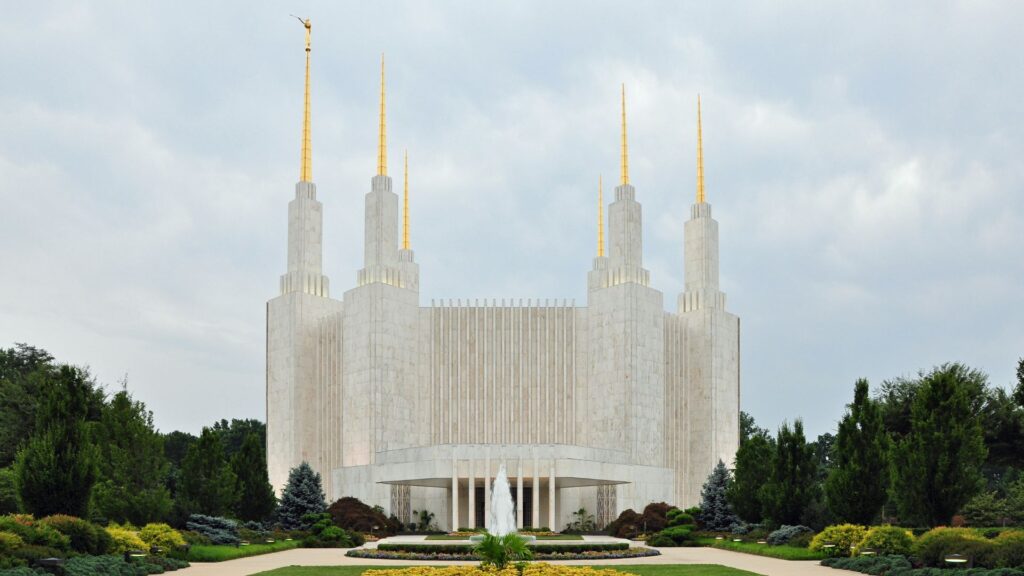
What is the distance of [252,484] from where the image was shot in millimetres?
43969

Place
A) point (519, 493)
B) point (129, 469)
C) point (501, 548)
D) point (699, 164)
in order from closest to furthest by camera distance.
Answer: point (501, 548)
point (129, 469)
point (519, 493)
point (699, 164)

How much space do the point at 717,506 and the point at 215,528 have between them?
803 inches

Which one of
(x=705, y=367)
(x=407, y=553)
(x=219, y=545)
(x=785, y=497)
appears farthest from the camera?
(x=705, y=367)

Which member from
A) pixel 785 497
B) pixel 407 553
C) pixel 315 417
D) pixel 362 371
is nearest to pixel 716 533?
pixel 785 497

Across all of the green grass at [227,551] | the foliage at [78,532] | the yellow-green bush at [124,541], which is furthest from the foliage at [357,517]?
the foliage at [78,532]

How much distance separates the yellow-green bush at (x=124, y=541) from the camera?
82.4 ft

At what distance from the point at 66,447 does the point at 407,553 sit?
10.0m

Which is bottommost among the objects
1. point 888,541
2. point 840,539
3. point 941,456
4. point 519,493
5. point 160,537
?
point 519,493

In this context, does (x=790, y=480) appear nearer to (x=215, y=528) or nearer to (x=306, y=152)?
(x=215, y=528)

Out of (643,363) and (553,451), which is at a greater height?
(643,363)

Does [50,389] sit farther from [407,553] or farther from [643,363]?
[643,363]

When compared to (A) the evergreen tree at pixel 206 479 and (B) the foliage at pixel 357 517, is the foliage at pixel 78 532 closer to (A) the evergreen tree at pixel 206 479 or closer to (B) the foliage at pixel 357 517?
(A) the evergreen tree at pixel 206 479

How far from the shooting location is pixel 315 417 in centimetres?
6119

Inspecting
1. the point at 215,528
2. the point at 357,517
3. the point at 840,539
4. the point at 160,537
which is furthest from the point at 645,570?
the point at 357,517
